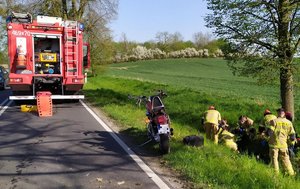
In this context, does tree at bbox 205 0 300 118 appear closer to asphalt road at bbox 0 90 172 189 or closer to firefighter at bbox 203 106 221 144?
firefighter at bbox 203 106 221 144

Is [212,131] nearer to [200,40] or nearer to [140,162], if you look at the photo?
[140,162]

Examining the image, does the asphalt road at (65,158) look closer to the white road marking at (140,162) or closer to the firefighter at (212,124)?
the white road marking at (140,162)

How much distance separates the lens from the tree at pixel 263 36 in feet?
32.1

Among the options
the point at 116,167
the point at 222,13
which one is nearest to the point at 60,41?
the point at 222,13

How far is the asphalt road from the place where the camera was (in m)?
5.66

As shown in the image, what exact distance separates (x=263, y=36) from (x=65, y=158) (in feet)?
20.6

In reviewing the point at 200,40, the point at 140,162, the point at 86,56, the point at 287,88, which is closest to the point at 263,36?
the point at 287,88

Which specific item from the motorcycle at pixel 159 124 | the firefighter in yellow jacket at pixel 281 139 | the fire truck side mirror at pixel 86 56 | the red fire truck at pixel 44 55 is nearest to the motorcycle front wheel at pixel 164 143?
the motorcycle at pixel 159 124

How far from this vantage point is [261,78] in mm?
10266

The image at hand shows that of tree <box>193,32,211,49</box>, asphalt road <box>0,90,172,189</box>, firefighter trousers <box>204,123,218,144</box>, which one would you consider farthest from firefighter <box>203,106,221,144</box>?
tree <box>193,32,211,49</box>

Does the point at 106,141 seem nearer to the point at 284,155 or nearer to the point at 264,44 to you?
the point at 284,155

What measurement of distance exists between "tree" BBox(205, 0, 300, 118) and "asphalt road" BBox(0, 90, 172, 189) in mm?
4317

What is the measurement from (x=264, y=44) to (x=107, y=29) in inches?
1065

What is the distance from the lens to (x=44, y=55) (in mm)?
15164
